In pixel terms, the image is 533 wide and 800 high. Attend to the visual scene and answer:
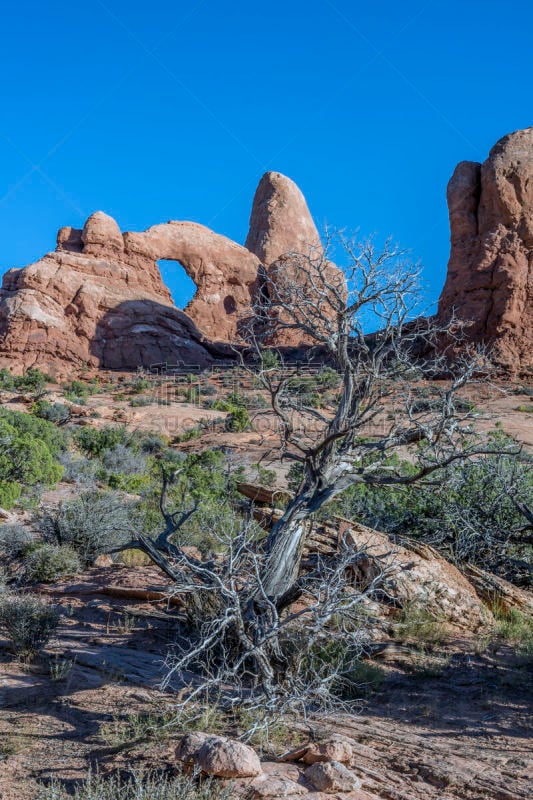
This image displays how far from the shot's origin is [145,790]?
277cm

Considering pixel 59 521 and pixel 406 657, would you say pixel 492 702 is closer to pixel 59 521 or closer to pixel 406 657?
pixel 406 657

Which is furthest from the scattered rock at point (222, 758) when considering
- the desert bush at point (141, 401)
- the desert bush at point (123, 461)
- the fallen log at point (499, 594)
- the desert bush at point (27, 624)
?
the desert bush at point (141, 401)

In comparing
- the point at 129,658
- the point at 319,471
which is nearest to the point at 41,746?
the point at 129,658

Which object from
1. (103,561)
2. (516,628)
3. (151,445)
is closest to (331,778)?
(516,628)

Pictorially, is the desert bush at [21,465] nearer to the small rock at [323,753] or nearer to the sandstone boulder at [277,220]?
the small rock at [323,753]

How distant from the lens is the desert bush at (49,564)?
6.92m

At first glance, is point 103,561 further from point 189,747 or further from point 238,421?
point 238,421

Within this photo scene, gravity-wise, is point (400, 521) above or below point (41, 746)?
above

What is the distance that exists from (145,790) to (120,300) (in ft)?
102

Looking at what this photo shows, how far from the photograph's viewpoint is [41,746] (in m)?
3.42

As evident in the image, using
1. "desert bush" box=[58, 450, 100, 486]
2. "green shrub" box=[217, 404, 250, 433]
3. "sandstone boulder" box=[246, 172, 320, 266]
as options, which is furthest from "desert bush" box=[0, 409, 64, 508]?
"sandstone boulder" box=[246, 172, 320, 266]

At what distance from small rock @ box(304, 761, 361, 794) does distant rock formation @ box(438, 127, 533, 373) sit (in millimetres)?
23601

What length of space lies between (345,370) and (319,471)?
2.87ft

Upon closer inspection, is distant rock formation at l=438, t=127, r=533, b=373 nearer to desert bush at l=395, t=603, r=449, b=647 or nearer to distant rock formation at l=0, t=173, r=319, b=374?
distant rock formation at l=0, t=173, r=319, b=374
